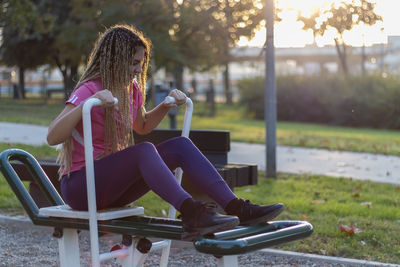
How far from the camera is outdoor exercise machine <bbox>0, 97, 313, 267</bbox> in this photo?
Result: 2.99 m

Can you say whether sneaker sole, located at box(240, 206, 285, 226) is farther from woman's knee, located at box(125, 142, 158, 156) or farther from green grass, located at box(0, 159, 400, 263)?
green grass, located at box(0, 159, 400, 263)

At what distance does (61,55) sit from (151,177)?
845 inches

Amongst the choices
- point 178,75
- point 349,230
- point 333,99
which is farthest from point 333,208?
point 178,75

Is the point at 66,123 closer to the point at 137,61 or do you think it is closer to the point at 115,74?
the point at 115,74

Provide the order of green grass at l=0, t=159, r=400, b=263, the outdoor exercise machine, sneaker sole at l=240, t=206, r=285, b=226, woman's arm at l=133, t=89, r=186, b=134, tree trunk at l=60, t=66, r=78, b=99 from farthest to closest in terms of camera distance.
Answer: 1. green grass at l=0, t=159, r=400, b=263
2. tree trunk at l=60, t=66, r=78, b=99
3. woman's arm at l=133, t=89, r=186, b=134
4. sneaker sole at l=240, t=206, r=285, b=226
5. the outdoor exercise machine

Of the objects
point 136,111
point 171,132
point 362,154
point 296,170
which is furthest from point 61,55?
point 136,111

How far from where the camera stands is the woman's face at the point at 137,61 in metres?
3.46

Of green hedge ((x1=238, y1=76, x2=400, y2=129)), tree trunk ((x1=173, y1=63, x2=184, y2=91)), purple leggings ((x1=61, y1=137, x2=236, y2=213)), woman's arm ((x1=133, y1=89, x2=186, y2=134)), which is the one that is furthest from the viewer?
tree trunk ((x1=173, y1=63, x2=184, y2=91))

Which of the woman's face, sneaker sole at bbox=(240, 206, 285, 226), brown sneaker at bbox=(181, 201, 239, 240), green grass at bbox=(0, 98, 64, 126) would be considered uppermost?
the woman's face

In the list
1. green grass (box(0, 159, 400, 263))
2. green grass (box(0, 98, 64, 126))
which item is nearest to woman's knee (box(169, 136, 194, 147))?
green grass (box(0, 159, 400, 263))

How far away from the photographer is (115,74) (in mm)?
3408

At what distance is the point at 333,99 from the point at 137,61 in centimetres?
1861

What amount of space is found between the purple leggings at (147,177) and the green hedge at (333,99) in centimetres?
1694

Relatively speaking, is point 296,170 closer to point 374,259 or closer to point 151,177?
point 374,259
